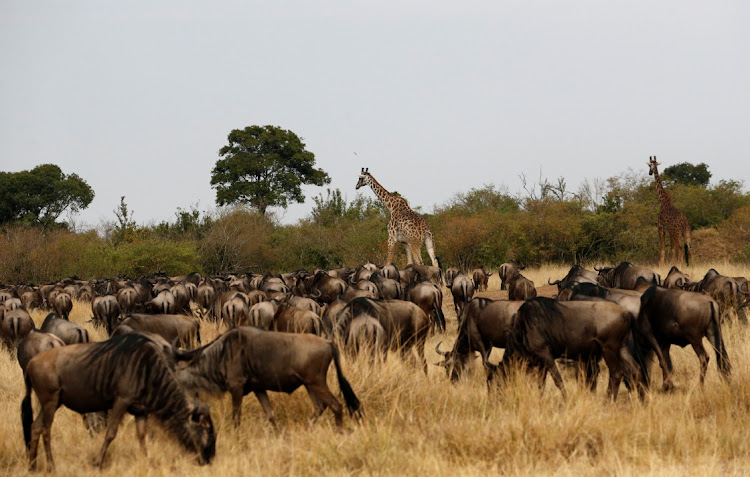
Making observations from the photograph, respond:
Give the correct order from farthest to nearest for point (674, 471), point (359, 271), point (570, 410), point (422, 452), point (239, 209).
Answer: point (239, 209) → point (359, 271) → point (570, 410) → point (422, 452) → point (674, 471)

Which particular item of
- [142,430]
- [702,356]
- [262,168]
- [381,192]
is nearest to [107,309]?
[142,430]

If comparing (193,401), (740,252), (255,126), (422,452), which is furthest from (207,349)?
(255,126)

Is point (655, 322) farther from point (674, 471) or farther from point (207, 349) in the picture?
point (207, 349)

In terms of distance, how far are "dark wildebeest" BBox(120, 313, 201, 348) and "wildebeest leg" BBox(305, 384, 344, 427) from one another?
10.4 ft

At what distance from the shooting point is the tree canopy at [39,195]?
4478 cm

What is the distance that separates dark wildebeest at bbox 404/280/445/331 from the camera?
11141mm

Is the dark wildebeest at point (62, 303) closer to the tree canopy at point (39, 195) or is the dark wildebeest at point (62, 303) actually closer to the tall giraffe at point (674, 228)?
the tall giraffe at point (674, 228)

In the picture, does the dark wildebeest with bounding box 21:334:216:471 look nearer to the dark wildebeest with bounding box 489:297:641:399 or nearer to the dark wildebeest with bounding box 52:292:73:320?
the dark wildebeest with bounding box 489:297:641:399

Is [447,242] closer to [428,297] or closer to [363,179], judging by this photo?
[363,179]

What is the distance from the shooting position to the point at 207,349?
6137 mm

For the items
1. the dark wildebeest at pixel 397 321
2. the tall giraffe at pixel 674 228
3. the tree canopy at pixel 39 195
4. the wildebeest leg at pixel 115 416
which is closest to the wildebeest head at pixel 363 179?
the tall giraffe at pixel 674 228

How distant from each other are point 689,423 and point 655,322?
1.71 metres

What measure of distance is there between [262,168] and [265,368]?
131 ft

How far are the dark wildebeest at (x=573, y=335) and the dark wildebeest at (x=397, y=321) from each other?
146 cm
